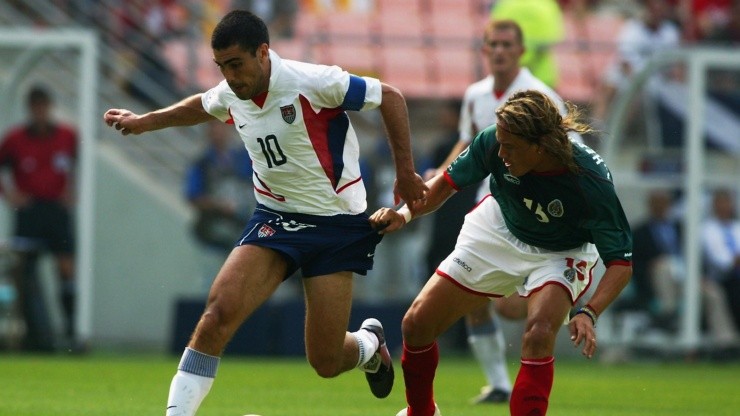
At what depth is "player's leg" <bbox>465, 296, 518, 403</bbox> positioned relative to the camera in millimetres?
10031

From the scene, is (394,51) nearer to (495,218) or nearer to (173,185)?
(173,185)

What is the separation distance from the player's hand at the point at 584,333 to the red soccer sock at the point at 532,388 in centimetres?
38

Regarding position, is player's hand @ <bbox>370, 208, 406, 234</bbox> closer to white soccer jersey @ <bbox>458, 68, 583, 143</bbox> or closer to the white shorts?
the white shorts

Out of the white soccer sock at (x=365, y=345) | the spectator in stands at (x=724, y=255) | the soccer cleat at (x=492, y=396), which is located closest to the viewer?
the white soccer sock at (x=365, y=345)

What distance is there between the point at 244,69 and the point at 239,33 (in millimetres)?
186

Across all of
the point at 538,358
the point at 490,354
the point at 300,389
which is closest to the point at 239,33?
the point at 538,358

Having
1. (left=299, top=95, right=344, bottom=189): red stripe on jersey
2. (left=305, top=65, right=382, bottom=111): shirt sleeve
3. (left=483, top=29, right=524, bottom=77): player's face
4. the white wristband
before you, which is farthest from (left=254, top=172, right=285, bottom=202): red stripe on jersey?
(left=483, top=29, right=524, bottom=77): player's face

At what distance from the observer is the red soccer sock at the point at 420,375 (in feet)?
25.6

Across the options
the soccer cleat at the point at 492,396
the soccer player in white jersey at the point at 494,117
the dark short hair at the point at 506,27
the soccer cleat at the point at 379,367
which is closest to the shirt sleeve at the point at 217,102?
the soccer cleat at the point at 379,367

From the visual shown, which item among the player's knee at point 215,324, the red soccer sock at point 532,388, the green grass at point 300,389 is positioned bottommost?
the green grass at point 300,389

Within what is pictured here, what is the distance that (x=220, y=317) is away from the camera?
7.08 meters

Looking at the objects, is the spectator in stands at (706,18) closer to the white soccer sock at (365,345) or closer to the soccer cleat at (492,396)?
the soccer cleat at (492,396)

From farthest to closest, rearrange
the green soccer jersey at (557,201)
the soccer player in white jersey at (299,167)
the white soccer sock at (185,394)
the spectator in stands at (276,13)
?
1. the spectator in stands at (276,13)
2. the soccer player in white jersey at (299,167)
3. the green soccer jersey at (557,201)
4. the white soccer sock at (185,394)

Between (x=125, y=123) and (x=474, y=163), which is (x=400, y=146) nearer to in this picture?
(x=474, y=163)
